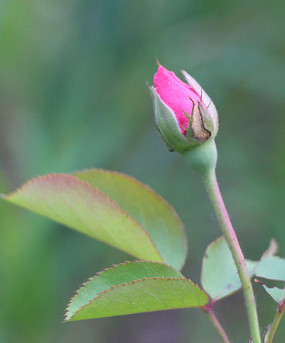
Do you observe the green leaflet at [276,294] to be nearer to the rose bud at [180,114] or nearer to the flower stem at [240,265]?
the flower stem at [240,265]

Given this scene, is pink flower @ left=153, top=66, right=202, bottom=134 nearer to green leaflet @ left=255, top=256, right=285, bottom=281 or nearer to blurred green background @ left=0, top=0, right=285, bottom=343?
green leaflet @ left=255, top=256, right=285, bottom=281

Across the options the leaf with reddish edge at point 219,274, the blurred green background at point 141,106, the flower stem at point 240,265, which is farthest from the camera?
the blurred green background at point 141,106

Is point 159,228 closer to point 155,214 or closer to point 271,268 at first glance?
point 155,214

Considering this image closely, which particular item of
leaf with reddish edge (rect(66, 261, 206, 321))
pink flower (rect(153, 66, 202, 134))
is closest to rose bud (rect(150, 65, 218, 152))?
pink flower (rect(153, 66, 202, 134))

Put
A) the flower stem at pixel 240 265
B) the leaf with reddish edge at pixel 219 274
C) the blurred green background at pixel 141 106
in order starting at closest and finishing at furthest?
the flower stem at pixel 240 265, the leaf with reddish edge at pixel 219 274, the blurred green background at pixel 141 106

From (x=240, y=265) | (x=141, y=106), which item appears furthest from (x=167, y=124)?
(x=141, y=106)

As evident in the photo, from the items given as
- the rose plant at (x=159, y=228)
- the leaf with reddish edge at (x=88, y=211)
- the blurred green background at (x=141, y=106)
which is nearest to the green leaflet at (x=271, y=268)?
the rose plant at (x=159, y=228)
